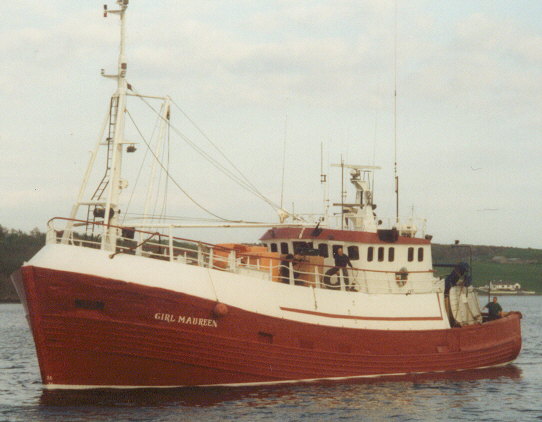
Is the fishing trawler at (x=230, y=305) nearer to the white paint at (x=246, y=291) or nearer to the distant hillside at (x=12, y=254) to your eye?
Result: the white paint at (x=246, y=291)

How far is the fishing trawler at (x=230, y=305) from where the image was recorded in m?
19.1

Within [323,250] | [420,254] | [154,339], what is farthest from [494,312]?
[154,339]

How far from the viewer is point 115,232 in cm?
2008

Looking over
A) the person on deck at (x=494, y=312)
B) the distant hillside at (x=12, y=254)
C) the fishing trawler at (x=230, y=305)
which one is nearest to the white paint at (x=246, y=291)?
the fishing trawler at (x=230, y=305)

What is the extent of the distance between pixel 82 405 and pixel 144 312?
263cm

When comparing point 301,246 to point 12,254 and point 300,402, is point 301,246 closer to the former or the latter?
point 300,402

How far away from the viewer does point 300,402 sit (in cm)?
1975

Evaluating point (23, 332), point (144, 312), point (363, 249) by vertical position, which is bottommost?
point (23, 332)

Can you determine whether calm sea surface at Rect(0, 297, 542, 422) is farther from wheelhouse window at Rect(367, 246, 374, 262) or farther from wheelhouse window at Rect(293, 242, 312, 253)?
wheelhouse window at Rect(293, 242, 312, 253)

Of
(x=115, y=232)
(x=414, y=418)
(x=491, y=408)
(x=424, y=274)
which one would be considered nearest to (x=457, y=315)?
(x=424, y=274)

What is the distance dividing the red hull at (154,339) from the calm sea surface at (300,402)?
1.51ft

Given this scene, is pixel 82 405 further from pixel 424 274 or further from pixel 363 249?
pixel 424 274

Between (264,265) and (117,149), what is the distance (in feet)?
17.6

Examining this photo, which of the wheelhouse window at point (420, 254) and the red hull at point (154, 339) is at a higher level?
the wheelhouse window at point (420, 254)
